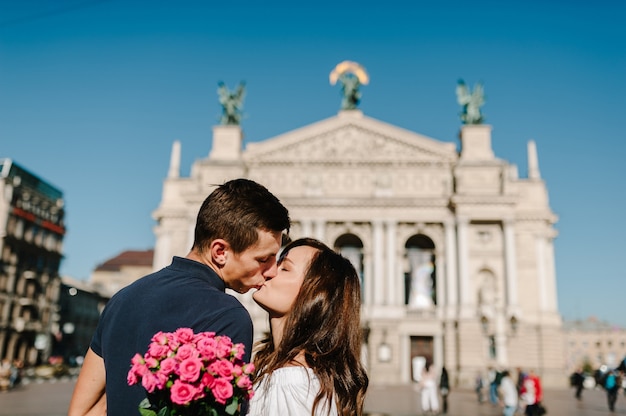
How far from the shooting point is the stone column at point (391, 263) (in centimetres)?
4319

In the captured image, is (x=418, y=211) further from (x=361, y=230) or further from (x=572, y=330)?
(x=572, y=330)

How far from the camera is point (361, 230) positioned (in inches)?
1785

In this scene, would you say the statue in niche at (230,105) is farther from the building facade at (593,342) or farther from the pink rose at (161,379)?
the building facade at (593,342)

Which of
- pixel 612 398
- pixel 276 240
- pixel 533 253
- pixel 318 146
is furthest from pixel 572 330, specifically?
pixel 276 240

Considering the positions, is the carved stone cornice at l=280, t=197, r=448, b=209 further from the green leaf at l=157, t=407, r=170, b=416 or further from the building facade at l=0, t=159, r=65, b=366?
the green leaf at l=157, t=407, r=170, b=416

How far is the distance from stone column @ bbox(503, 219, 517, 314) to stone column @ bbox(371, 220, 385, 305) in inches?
363

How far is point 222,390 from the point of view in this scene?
2236 mm

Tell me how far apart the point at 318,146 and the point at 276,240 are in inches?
1762

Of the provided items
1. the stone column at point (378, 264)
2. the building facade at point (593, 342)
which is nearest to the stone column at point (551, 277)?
the stone column at point (378, 264)

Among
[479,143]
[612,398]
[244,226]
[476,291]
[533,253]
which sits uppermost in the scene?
[479,143]

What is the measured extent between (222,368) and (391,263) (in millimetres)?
42291

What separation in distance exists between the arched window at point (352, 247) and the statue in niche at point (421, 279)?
4.10m

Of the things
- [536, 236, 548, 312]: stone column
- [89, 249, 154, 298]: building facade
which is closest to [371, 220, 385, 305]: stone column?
[536, 236, 548, 312]: stone column

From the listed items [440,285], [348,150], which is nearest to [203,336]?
[440,285]
